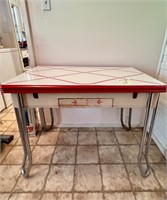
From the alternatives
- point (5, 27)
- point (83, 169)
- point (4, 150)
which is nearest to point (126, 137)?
point (83, 169)

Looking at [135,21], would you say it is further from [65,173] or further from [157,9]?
[65,173]

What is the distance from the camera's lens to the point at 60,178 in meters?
1.01

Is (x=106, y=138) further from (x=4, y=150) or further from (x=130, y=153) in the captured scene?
(x=4, y=150)

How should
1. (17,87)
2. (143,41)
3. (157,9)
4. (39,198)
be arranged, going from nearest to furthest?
1. (17,87)
2. (39,198)
3. (157,9)
4. (143,41)

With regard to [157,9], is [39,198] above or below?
below

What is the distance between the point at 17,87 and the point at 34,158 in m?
0.75

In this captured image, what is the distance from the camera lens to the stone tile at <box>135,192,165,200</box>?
875mm

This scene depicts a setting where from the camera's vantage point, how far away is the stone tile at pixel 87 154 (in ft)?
3.84

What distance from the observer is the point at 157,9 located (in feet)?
3.86

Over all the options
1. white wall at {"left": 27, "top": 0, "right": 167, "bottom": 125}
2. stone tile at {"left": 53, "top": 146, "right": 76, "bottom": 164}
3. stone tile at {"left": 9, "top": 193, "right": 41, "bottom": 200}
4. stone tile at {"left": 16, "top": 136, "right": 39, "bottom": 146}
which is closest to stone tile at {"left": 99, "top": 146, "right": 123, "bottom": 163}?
stone tile at {"left": 53, "top": 146, "right": 76, "bottom": 164}

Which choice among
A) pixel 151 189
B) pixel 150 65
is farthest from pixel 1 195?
pixel 150 65

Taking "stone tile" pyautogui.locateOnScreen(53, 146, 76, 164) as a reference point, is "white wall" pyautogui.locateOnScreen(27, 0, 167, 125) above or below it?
above

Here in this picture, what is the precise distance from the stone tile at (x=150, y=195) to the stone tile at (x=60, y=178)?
449 millimetres

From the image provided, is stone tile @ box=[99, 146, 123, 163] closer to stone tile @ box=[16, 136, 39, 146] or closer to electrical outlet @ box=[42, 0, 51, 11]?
stone tile @ box=[16, 136, 39, 146]
